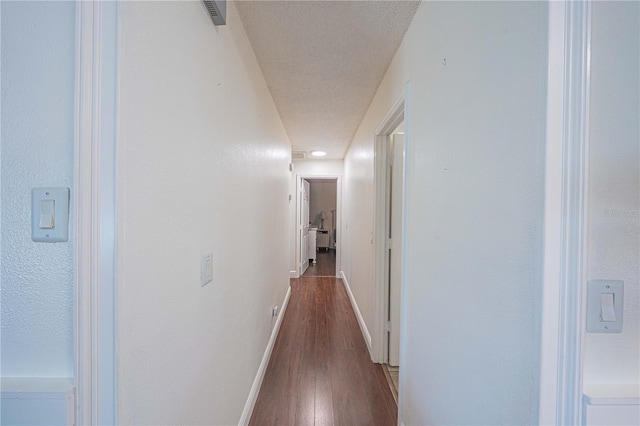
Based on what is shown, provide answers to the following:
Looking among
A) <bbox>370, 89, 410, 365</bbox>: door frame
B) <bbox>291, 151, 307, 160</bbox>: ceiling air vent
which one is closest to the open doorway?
<bbox>291, 151, 307, 160</bbox>: ceiling air vent

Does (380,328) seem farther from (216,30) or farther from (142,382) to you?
(216,30)

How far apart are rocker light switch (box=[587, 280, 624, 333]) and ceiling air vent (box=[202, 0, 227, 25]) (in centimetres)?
143

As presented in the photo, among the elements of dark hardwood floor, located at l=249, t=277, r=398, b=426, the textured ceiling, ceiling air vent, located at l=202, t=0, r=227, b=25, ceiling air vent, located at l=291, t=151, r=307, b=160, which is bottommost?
dark hardwood floor, located at l=249, t=277, r=398, b=426

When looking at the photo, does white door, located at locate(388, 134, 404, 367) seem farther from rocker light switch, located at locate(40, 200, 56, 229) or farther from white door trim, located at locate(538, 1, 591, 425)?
rocker light switch, located at locate(40, 200, 56, 229)

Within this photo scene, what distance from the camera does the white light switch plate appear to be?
3.12 feet

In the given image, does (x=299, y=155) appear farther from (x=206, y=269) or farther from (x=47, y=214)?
(x=47, y=214)

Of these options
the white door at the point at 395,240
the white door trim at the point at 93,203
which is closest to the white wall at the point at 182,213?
the white door trim at the point at 93,203

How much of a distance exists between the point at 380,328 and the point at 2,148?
2.35 metres

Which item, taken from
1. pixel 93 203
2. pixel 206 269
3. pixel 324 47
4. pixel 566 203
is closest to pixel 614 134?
pixel 566 203

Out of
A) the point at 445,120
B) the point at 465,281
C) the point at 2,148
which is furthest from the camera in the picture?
the point at 445,120

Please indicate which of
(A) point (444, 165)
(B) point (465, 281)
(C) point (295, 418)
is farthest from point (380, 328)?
(A) point (444, 165)

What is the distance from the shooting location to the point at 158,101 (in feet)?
2.26

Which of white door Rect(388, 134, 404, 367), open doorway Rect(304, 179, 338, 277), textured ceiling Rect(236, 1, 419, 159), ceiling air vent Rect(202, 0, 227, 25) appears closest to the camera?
ceiling air vent Rect(202, 0, 227, 25)

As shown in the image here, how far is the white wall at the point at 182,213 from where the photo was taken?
23.3 inches
